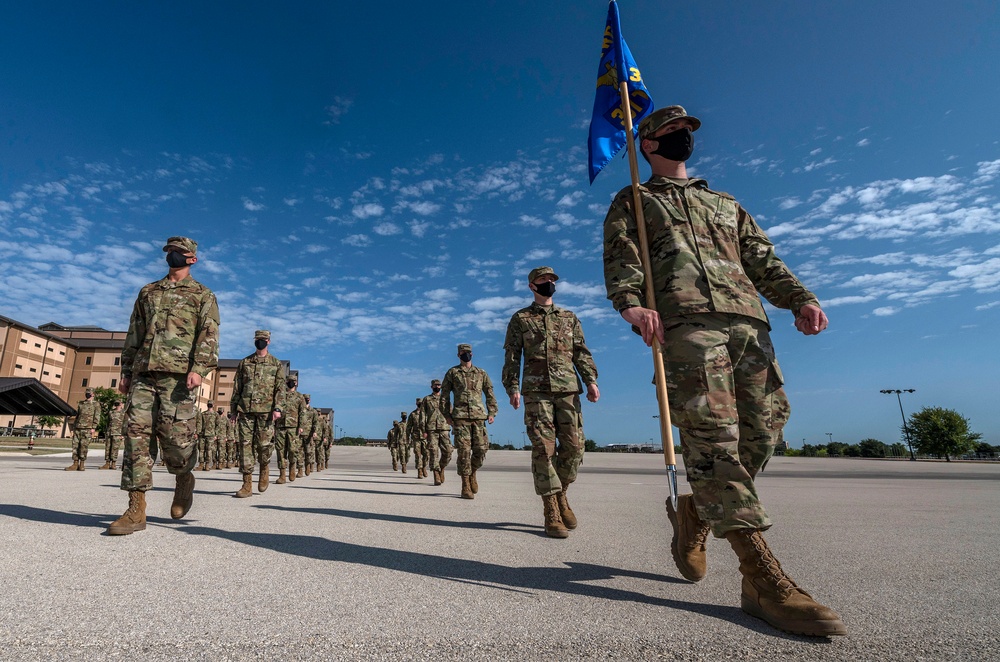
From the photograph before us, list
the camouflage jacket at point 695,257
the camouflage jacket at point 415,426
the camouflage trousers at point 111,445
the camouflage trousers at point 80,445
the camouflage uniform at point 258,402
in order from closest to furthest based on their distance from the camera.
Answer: the camouflage jacket at point 695,257
the camouflage uniform at point 258,402
the camouflage trousers at point 80,445
the camouflage jacket at point 415,426
the camouflage trousers at point 111,445

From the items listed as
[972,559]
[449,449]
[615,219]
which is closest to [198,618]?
[615,219]

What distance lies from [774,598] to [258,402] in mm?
7592

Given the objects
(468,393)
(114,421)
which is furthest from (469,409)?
(114,421)

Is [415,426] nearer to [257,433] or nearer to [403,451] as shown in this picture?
[403,451]

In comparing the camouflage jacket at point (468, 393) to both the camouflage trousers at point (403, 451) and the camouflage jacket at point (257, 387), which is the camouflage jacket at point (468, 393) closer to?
the camouflage jacket at point (257, 387)

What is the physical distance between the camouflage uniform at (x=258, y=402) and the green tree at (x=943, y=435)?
86415 millimetres

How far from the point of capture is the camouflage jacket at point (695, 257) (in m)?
2.58

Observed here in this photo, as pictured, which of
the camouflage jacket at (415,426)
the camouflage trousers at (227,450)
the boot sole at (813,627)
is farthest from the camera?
the camouflage trousers at (227,450)

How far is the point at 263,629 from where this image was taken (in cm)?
186

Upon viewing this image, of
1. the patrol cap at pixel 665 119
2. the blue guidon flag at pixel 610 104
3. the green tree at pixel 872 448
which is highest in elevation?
the blue guidon flag at pixel 610 104

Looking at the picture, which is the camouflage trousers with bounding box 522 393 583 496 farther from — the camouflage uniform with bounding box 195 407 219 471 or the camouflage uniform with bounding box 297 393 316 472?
the camouflage uniform with bounding box 195 407 219 471

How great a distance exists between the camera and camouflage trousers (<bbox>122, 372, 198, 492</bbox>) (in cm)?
421

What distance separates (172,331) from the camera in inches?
178

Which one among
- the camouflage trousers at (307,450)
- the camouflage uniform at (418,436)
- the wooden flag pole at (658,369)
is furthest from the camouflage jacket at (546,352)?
the camouflage trousers at (307,450)
